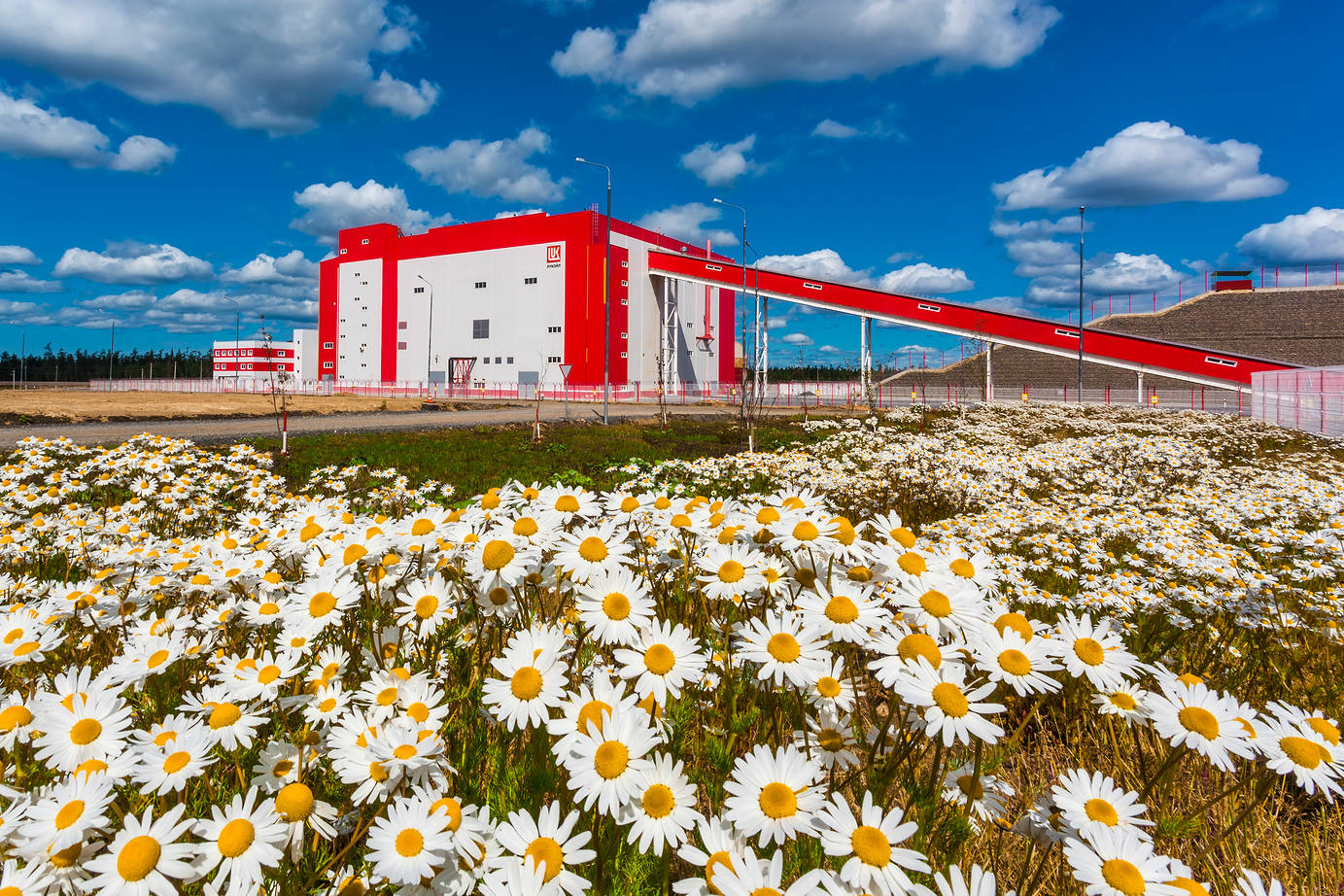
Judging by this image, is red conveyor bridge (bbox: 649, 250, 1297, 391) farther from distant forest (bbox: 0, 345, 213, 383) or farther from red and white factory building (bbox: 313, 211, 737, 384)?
distant forest (bbox: 0, 345, 213, 383)

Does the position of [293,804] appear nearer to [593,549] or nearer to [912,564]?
[593,549]

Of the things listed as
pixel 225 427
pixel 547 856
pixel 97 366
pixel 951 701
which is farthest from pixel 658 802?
pixel 97 366

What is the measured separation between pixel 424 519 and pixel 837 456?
9.24 m

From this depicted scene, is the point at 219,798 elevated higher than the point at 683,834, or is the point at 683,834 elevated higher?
the point at 683,834

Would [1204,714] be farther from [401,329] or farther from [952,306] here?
[401,329]

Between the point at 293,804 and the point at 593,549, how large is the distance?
0.91m

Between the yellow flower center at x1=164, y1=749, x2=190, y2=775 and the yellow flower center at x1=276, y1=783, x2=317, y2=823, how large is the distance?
28 cm

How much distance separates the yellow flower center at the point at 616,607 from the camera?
1670mm

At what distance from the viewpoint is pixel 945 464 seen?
859 centimetres

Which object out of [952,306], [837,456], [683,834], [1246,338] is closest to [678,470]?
[837,456]

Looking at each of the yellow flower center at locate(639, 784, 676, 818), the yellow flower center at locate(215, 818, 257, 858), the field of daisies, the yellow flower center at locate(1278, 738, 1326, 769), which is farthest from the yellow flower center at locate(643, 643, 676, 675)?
the yellow flower center at locate(1278, 738, 1326, 769)

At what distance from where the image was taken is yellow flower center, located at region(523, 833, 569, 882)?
109 centimetres

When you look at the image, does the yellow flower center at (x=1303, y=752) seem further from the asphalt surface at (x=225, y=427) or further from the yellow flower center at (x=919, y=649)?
the asphalt surface at (x=225, y=427)

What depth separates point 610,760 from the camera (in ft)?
4.00
